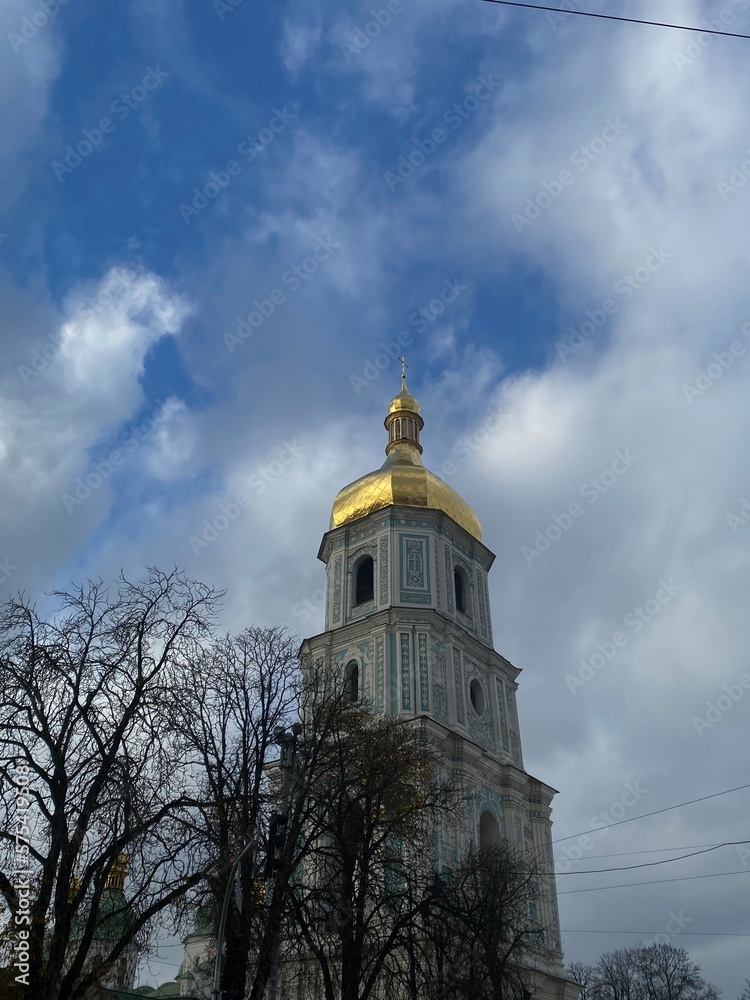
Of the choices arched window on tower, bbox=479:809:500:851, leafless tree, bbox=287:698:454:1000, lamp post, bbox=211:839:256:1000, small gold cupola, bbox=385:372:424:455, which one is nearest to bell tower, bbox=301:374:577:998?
arched window on tower, bbox=479:809:500:851

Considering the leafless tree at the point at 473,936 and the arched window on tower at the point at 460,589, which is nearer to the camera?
the leafless tree at the point at 473,936

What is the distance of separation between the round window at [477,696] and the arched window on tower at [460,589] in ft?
9.90

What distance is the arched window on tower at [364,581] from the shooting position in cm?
3358

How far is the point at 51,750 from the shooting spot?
1356 cm

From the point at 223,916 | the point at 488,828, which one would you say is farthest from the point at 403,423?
the point at 223,916

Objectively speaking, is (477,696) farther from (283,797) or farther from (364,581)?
(283,797)

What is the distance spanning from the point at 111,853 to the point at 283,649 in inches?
238

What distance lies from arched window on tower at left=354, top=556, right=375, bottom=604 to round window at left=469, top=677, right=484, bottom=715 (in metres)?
4.86

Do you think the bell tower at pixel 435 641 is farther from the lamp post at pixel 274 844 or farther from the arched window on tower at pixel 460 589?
the lamp post at pixel 274 844

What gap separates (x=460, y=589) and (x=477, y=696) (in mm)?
4548

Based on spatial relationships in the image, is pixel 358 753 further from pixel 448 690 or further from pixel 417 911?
pixel 448 690

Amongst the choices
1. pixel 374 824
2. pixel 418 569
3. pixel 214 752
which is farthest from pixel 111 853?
pixel 418 569

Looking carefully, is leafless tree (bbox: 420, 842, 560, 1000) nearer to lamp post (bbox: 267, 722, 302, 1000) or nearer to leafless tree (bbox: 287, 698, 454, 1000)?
leafless tree (bbox: 287, 698, 454, 1000)

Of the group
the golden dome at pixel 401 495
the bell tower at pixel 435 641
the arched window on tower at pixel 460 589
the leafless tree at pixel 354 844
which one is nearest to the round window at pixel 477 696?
the bell tower at pixel 435 641
